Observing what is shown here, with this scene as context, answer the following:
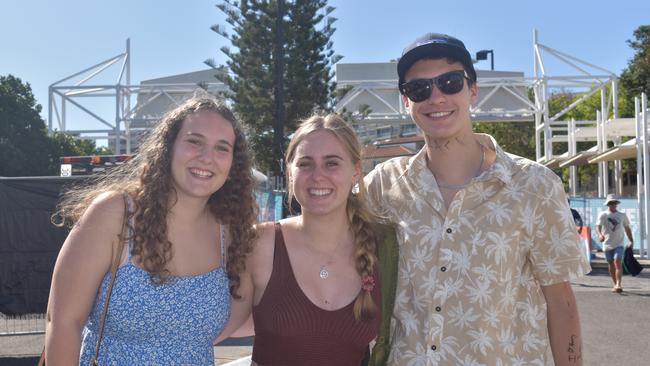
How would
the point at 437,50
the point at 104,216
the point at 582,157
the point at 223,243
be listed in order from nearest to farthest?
the point at 104,216 < the point at 437,50 < the point at 223,243 < the point at 582,157

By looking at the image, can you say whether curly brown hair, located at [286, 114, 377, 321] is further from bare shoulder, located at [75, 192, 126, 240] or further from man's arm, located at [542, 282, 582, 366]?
bare shoulder, located at [75, 192, 126, 240]

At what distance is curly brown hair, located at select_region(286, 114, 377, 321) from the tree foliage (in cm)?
3668

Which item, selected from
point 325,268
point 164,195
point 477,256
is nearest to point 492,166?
point 477,256

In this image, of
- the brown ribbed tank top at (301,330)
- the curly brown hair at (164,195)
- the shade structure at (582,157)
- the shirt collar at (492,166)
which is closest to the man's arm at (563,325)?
the shirt collar at (492,166)

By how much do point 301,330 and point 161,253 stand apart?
2.12ft

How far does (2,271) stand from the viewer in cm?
700

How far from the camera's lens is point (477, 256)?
250 centimetres

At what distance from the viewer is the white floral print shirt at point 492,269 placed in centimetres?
247

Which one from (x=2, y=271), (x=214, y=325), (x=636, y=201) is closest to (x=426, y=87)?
(x=214, y=325)

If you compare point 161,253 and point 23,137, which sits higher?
point 23,137

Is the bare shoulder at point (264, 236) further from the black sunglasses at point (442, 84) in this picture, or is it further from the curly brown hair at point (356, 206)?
the black sunglasses at point (442, 84)

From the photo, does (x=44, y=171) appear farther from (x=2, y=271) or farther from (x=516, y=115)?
(x=2, y=271)

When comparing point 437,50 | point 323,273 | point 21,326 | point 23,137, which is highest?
point 23,137

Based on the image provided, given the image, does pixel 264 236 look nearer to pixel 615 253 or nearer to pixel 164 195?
pixel 164 195
